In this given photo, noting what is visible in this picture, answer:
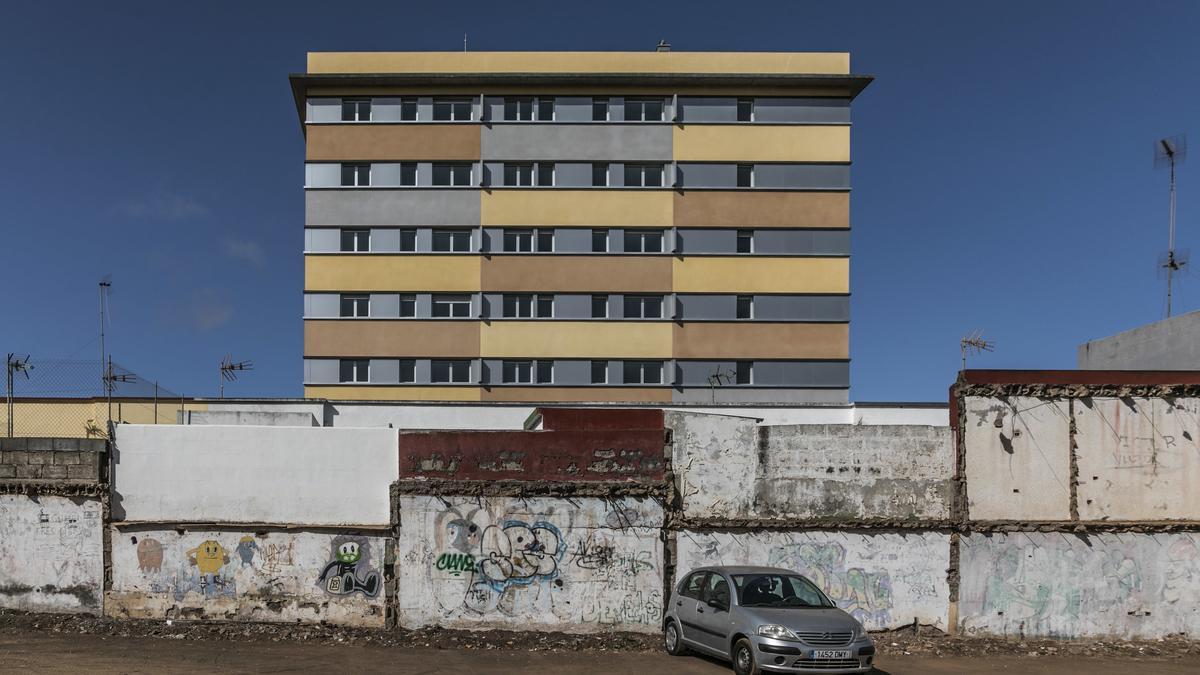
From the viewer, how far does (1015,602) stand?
14969mm

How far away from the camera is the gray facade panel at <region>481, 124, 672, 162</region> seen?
105 feet

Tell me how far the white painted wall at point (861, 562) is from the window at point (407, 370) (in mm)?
18629

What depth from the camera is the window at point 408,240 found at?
104ft

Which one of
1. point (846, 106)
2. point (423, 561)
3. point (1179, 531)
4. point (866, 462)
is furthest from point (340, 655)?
point (846, 106)

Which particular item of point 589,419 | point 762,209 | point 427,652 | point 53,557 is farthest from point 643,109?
point 53,557

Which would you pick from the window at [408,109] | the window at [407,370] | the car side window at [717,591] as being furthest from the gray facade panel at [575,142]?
the car side window at [717,591]

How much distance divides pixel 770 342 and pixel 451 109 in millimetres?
15409

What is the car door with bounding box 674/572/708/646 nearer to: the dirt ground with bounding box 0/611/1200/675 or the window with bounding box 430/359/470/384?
the dirt ground with bounding box 0/611/1200/675

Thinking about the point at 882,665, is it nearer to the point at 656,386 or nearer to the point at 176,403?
the point at 656,386

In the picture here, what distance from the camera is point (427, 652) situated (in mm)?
13695

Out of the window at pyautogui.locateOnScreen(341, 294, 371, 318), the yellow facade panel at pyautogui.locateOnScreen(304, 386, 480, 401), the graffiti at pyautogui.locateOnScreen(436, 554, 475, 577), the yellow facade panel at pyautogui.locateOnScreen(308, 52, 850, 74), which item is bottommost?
the graffiti at pyautogui.locateOnScreen(436, 554, 475, 577)

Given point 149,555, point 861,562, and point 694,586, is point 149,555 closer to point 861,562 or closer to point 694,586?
point 694,586

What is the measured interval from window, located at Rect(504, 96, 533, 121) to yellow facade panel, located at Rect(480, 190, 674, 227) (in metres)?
3.07

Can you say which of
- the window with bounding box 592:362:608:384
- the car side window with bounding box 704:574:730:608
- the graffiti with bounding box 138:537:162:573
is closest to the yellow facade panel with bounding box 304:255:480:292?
the window with bounding box 592:362:608:384
